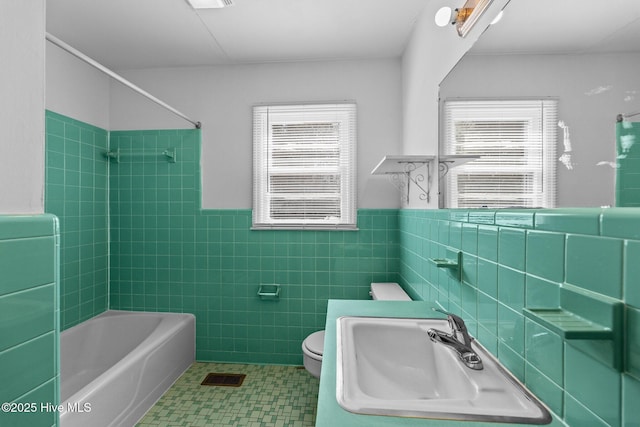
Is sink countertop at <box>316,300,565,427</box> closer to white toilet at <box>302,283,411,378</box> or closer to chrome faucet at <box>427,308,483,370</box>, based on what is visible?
chrome faucet at <box>427,308,483,370</box>

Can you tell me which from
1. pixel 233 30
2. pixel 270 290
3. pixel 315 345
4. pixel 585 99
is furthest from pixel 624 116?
pixel 270 290

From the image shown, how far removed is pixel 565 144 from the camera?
67 cm

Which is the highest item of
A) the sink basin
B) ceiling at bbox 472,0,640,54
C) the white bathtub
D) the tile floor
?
ceiling at bbox 472,0,640,54

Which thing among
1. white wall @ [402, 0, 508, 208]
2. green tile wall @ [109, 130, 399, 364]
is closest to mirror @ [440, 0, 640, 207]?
white wall @ [402, 0, 508, 208]

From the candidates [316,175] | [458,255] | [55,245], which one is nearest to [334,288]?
[316,175]

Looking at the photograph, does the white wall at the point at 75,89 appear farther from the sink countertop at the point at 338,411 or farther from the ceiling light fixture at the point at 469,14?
the ceiling light fixture at the point at 469,14

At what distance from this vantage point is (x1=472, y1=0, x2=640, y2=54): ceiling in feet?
1.73

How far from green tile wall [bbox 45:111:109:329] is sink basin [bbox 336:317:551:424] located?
83.7 inches

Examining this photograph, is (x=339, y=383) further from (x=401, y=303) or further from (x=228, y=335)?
(x=228, y=335)

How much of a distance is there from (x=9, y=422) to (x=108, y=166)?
7.91ft

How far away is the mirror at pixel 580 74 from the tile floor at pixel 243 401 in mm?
1807

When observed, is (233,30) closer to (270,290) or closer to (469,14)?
(469,14)

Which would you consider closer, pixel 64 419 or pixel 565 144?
pixel 565 144

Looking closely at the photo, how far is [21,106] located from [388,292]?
1924 mm
